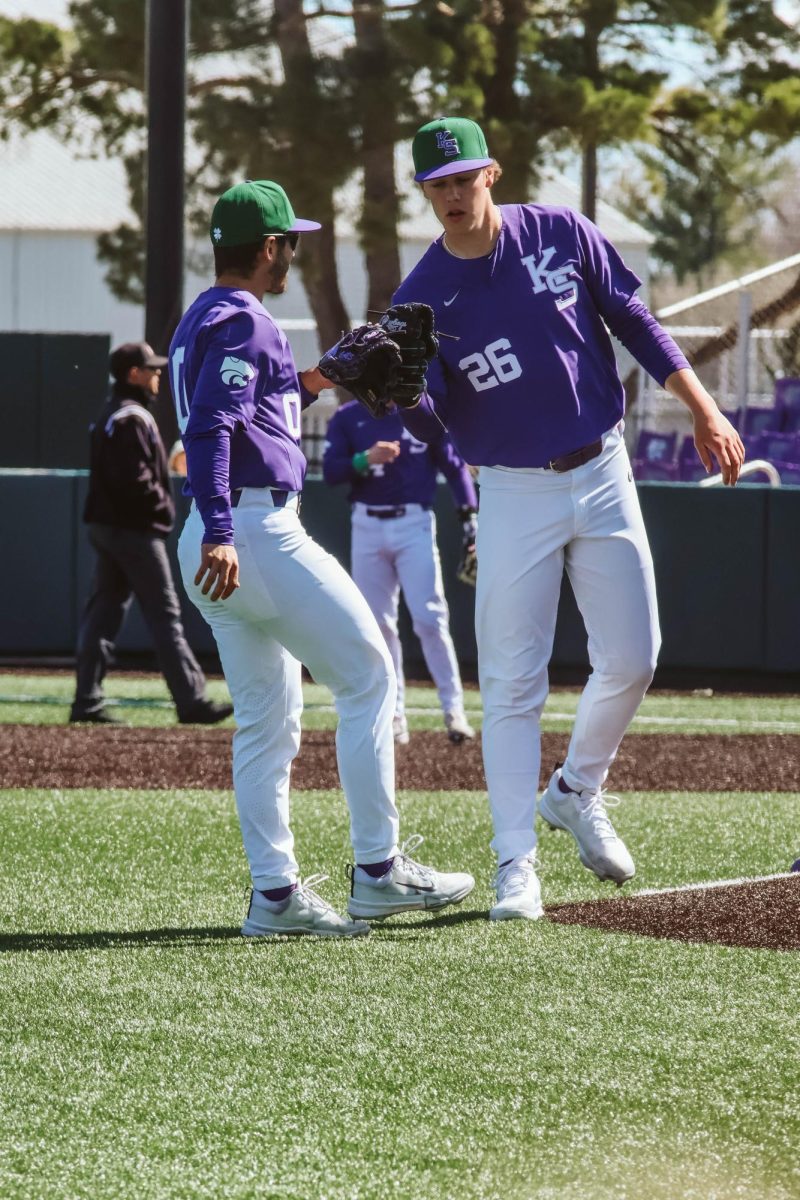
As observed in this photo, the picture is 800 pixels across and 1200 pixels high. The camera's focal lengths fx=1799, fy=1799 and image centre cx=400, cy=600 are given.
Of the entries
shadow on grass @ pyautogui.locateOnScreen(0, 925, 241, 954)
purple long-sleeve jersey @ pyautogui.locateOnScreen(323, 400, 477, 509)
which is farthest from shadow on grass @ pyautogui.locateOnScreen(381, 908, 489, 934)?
purple long-sleeve jersey @ pyautogui.locateOnScreen(323, 400, 477, 509)

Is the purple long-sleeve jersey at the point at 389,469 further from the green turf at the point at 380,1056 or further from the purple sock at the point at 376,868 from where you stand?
the purple sock at the point at 376,868

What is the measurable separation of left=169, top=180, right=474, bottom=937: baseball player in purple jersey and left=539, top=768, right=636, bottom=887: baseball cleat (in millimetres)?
493

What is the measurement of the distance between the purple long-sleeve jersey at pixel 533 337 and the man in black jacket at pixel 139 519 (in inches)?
198

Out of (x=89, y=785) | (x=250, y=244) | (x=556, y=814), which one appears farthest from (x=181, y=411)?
(x=89, y=785)

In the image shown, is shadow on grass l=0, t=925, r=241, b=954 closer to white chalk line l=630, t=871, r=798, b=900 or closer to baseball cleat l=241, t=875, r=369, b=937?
baseball cleat l=241, t=875, r=369, b=937

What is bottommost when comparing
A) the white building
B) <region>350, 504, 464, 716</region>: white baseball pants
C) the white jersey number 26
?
<region>350, 504, 464, 716</region>: white baseball pants

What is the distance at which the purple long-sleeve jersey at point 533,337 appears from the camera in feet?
16.5

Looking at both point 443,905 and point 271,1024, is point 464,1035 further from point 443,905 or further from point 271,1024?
point 443,905

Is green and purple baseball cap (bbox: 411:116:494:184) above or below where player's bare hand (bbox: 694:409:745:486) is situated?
above

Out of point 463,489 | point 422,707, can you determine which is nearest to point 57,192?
point 422,707

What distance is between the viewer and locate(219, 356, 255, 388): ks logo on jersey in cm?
462

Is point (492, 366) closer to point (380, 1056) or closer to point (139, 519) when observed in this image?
point (380, 1056)

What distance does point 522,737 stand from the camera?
5219mm

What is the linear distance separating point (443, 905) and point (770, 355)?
17493mm
